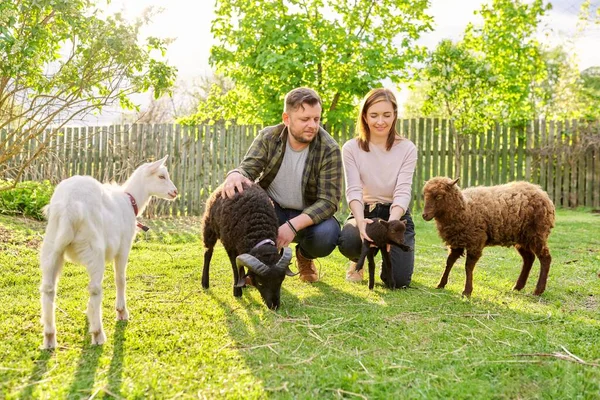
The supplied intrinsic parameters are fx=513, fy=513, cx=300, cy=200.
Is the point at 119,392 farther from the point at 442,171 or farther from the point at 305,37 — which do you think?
the point at 442,171

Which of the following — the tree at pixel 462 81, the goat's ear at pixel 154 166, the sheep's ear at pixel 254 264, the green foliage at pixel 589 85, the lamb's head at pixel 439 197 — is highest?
the green foliage at pixel 589 85

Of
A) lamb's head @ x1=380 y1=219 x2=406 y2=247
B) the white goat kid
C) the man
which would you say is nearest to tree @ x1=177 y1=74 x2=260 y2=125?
the man

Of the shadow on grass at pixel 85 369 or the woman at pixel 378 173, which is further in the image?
the woman at pixel 378 173

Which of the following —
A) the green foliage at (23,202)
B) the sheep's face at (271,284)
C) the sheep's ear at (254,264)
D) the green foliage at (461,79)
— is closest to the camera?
the sheep's ear at (254,264)

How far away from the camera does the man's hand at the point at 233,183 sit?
15.4 feet

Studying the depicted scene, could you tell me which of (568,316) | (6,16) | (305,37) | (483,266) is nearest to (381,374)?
(568,316)

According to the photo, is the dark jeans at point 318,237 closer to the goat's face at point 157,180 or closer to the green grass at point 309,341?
the green grass at point 309,341

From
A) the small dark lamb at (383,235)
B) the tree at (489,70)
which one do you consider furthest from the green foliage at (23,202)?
the tree at (489,70)

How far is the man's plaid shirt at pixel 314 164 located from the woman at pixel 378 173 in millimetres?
154

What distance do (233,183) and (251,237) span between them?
0.65 m

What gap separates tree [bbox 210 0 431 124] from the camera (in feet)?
37.5

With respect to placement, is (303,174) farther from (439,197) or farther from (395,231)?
(439,197)

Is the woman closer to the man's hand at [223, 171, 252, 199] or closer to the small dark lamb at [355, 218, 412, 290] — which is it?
the small dark lamb at [355, 218, 412, 290]

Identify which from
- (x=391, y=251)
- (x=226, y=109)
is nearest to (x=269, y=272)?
(x=391, y=251)
